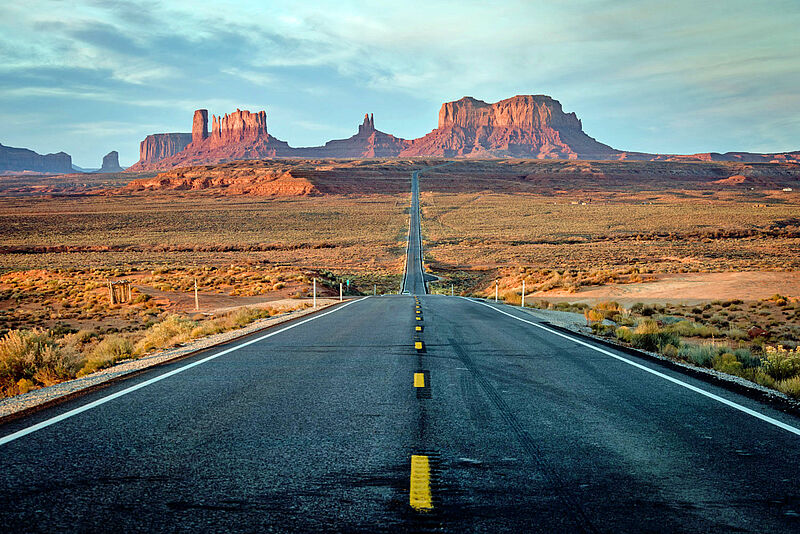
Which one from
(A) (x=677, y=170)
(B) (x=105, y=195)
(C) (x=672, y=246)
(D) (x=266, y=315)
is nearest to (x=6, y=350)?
(D) (x=266, y=315)

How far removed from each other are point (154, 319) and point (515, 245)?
179 feet

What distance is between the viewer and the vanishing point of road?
11.0 ft

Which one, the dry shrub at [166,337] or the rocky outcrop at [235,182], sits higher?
the rocky outcrop at [235,182]

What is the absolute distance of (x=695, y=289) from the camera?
93.4 feet

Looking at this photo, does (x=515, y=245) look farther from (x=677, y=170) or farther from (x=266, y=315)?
(x=677, y=170)

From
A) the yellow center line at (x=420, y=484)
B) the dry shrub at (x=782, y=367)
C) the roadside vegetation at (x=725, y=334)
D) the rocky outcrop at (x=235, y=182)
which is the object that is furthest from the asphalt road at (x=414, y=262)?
the rocky outcrop at (x=235, y=182)

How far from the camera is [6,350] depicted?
28.2 feet

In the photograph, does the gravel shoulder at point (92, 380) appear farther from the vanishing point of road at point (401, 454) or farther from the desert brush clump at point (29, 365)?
the desert brush clump at point (29, 365)

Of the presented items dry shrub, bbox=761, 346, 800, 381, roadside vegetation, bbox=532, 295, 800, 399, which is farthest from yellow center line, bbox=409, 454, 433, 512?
dry shrub, bbox=761, 346, 800, 381

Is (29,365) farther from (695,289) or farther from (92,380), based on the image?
(695,289)

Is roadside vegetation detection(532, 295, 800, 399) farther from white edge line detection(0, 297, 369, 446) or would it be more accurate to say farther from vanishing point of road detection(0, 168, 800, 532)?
white edge line detection(0, 297, 369, 446)

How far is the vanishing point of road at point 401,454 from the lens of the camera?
3.36 meters

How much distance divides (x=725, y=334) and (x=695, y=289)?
48.9ft

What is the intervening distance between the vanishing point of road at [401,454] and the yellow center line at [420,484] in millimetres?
14
